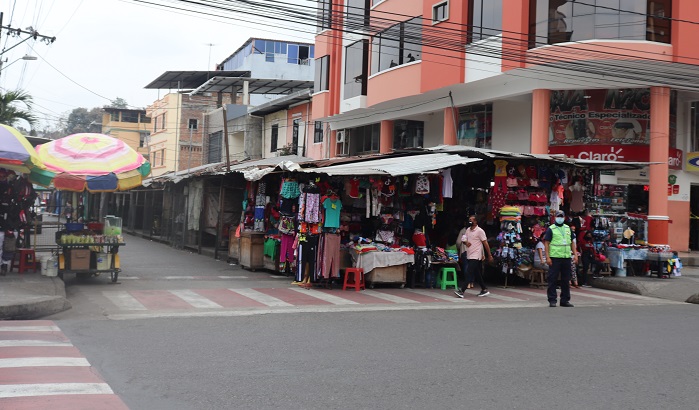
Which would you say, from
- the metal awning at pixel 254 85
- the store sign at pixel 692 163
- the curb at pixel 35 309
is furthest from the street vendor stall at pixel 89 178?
the metal awning at pixel 254 85

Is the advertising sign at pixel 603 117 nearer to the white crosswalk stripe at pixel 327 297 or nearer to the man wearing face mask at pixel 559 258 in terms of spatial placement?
the man wearing face mask at pixel 559 258

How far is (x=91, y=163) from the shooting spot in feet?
43.9

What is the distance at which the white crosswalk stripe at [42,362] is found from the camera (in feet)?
21.7

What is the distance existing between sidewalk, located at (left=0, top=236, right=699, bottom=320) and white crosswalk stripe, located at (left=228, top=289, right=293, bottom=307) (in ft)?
11.1

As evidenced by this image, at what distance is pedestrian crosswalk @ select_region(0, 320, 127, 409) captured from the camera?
17.7ft

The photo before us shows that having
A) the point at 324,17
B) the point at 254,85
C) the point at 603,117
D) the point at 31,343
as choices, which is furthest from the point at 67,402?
the point at 254,85

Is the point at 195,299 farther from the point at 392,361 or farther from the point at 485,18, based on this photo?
the point at 485,18

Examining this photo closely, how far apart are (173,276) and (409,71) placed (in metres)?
12.8

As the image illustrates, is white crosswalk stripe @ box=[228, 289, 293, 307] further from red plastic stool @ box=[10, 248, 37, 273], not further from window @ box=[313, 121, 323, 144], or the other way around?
window @ box=[313, 121, 323, 144]

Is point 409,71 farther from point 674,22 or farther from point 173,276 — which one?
point 173,276

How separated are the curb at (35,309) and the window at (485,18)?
50.5 feet

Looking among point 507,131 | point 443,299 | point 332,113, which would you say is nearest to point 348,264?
point 443,299

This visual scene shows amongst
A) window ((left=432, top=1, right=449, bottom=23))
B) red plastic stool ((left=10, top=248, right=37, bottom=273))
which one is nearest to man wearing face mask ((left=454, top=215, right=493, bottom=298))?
red plastic stool ((left=10, top=248, right=37, bottom=273))

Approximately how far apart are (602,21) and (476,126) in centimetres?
658
